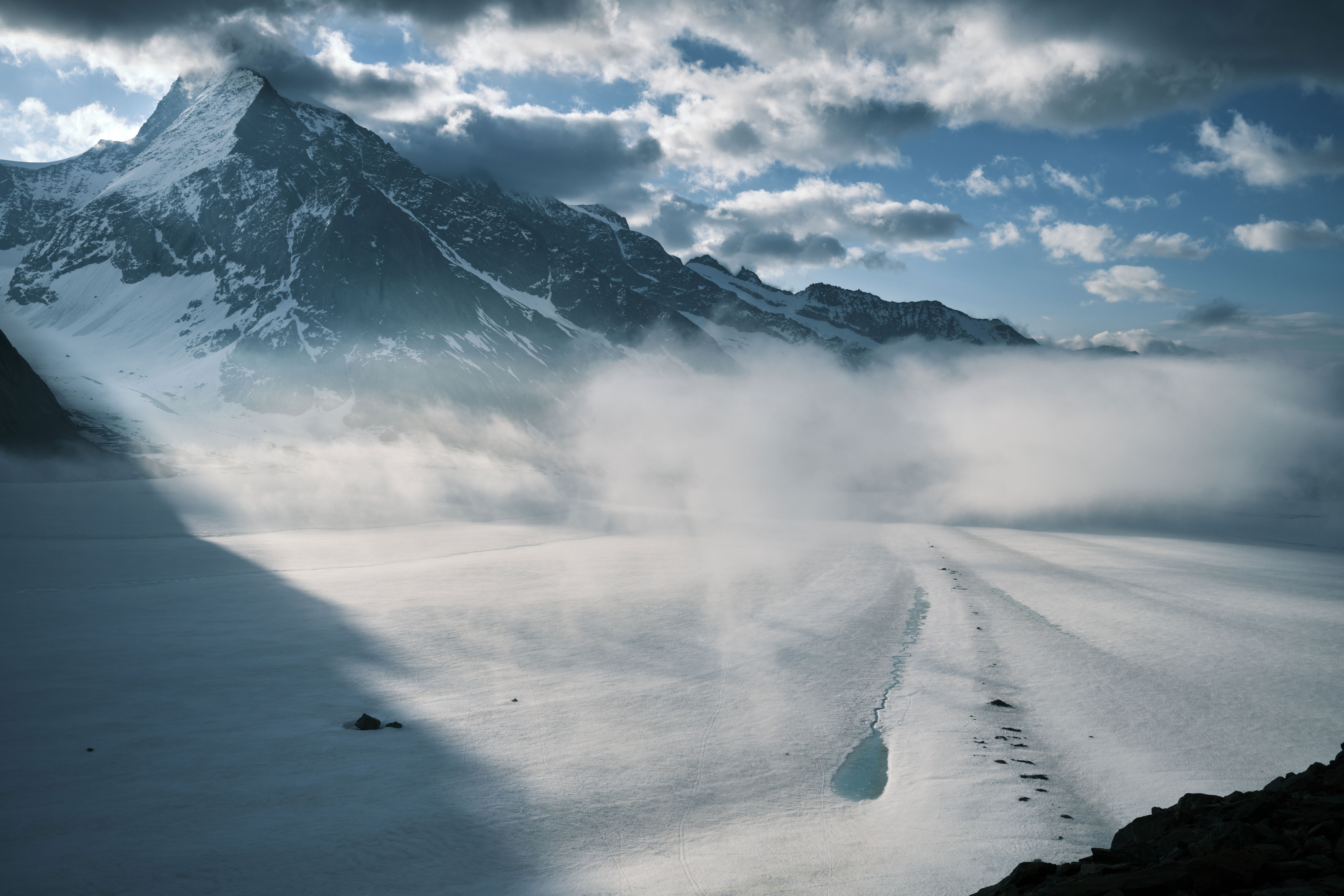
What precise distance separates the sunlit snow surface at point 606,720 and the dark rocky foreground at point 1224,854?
7.37 feet

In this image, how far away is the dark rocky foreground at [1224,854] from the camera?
6.28 meters

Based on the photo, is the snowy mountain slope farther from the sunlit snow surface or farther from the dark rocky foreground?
the dark rocky foreground

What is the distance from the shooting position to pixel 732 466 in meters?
142

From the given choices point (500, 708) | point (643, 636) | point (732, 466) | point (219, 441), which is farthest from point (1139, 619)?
point (219, 441)

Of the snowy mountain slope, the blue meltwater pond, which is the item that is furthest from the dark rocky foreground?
the snowy mountain slope

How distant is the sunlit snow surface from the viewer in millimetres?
10367

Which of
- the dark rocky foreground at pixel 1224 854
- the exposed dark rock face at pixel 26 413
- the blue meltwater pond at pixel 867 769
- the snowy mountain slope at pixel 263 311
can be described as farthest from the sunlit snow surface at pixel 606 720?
the snowy mountain slope at pixel 263 311

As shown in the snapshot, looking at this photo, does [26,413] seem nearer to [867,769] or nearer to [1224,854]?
[867,769]

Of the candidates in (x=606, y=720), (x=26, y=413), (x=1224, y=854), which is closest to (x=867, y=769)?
(x=606, y=720)

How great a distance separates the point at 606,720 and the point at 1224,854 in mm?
11468

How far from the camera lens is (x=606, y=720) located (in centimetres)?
1569

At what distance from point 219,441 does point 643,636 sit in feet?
437

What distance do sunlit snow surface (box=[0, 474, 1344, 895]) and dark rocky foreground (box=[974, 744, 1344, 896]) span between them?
225 cm

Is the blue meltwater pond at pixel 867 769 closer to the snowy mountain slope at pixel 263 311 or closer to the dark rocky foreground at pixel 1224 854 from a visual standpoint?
the dark rocky foreground at pixel 1224 854
